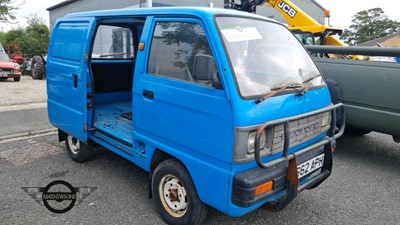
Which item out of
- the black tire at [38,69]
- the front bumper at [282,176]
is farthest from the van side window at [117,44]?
A: the black tire at [38,69]

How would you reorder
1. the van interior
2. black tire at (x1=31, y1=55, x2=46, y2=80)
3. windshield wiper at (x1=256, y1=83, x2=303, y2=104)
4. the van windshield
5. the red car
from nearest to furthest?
1. windshield wiper at (x1=256, y1=83, x2=303, y2=104)
2. the van windshield
3. the van interior
4. the red car
5. black tire at (x1=31, y1=55, x2=46, y2=80)

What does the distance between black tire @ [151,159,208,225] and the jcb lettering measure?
7833mm

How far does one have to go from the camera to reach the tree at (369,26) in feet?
174

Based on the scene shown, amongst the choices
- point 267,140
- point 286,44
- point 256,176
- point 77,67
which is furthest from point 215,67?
point 77,67

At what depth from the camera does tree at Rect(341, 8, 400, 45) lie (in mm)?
53031

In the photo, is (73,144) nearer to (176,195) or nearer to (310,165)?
(176,195)

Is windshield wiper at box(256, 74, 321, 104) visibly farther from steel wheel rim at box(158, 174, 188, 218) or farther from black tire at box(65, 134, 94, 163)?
black tire at box(65, 134, 94, 163)

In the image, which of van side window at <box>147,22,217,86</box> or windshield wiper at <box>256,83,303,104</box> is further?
van side window at <box>147,22,217,86</box>

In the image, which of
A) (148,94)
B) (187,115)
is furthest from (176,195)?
(148,94)

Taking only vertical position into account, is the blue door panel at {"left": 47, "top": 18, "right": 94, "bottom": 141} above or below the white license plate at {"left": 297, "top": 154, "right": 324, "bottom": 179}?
above

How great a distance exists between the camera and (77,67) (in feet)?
12.7

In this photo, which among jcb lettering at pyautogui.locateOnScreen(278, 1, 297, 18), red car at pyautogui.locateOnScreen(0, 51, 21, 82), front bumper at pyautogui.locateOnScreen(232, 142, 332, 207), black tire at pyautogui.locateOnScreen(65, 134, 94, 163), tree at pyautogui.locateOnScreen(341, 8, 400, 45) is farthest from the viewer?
tree at pyautogui.locateOnScreen(341, 8, 400, 45)

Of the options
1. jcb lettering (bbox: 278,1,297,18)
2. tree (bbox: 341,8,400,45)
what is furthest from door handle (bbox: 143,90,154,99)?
tree (bbox: 341,8,400,45)

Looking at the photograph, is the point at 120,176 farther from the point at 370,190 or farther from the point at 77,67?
the point at 370,190
